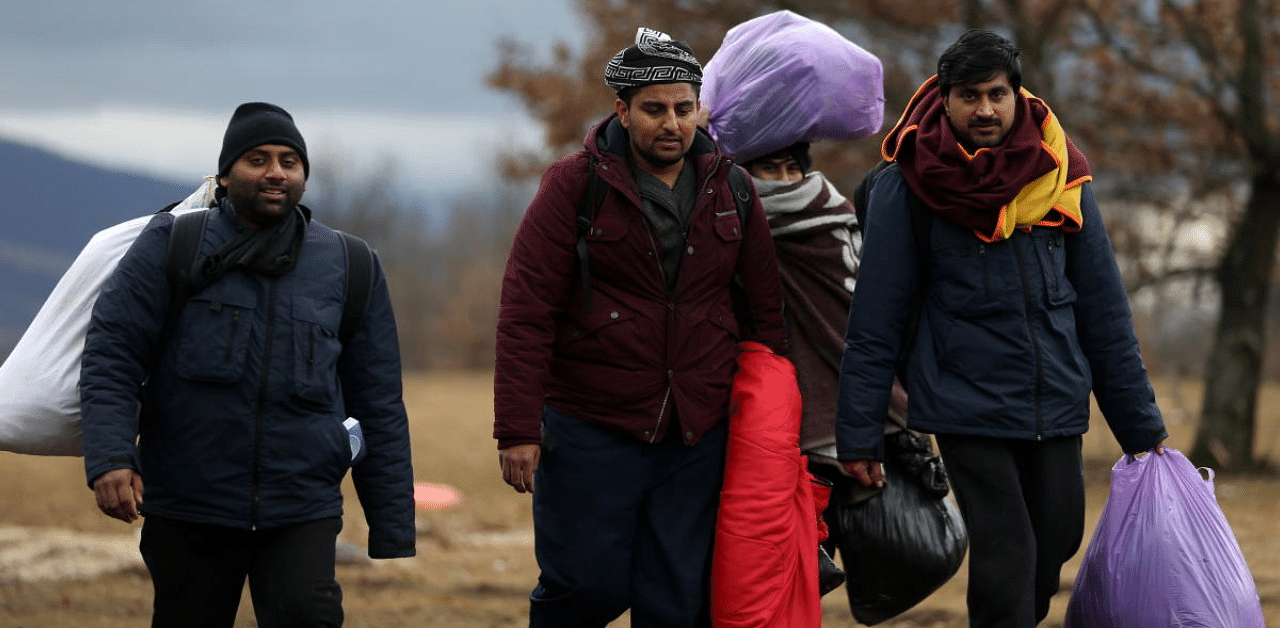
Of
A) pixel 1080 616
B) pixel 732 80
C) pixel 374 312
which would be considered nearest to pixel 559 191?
pixel 374 312

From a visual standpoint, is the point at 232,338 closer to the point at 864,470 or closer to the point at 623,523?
the point at 623,523

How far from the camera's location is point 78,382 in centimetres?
430

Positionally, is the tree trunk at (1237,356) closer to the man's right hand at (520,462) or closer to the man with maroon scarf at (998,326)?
the man with maroon scarf at (998,326)

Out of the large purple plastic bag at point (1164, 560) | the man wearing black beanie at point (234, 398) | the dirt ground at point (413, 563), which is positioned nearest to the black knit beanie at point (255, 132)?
the man wearing black beanie at point (234, 398)

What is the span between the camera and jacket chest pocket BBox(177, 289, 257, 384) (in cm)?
412

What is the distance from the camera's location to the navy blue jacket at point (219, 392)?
13.5ft

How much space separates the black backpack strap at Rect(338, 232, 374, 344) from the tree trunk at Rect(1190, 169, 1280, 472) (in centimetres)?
1167

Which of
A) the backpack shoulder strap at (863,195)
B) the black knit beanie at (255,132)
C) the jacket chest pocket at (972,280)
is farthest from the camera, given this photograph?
the backpack shoulder strap at (863,195)

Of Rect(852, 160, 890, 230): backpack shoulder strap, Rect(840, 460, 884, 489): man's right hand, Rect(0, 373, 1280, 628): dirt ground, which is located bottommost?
Rect(0, 373, 1280, 628): dirt ground

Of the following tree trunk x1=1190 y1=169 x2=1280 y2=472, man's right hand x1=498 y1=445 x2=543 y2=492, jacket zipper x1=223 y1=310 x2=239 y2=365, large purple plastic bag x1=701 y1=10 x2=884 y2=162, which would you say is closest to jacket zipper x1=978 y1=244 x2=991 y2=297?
large purple plastic bag x1=701 y1=10 x2=884 y2=162

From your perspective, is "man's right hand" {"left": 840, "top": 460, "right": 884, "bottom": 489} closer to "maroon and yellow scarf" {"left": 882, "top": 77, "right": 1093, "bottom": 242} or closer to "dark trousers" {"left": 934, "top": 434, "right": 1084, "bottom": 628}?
"dark trousers" {"left": 934, "top": 434, "right": 1084, "bottom": 628}

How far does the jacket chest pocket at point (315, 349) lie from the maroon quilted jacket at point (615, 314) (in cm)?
46

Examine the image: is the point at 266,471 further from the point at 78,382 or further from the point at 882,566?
the point at 882,566

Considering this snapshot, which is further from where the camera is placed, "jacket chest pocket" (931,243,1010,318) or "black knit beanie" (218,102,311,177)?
"jacket chest pocket" (931,243,1010,318)
